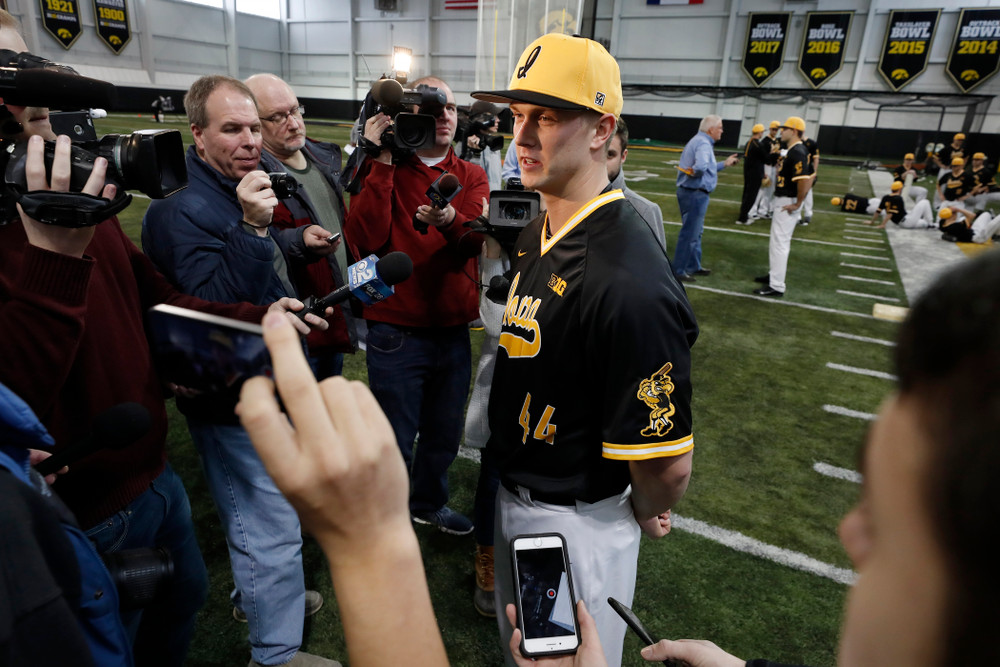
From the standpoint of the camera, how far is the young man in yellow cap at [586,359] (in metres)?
1.55

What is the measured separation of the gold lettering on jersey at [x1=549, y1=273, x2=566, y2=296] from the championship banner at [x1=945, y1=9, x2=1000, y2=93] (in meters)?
34.2

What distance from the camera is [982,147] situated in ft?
86.3

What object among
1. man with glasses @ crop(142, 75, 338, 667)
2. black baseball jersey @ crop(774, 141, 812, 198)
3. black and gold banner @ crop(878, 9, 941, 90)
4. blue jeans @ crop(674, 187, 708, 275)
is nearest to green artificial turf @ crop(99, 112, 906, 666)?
man with glasses @ crop(142, 75, 338, 667)

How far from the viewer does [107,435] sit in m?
1.24

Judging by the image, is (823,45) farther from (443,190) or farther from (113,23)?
(113,23)

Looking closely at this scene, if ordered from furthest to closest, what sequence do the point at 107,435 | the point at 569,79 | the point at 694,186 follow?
the point at 694,186 < the point at 569,79 < the point at 107,435

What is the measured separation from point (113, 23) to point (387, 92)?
116 feet

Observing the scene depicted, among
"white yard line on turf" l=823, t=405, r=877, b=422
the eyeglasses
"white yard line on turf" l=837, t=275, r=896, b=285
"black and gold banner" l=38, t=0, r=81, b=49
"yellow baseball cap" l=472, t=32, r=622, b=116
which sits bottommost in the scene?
"white yard line on turf" l=823, t=405, r=877, b=422

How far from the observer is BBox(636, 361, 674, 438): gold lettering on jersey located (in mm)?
1536

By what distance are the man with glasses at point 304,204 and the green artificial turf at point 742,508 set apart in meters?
1.16

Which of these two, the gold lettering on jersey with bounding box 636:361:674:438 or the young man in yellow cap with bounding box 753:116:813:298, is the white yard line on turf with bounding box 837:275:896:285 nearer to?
the young man in yellow cap with bounding box 753:116:813:298

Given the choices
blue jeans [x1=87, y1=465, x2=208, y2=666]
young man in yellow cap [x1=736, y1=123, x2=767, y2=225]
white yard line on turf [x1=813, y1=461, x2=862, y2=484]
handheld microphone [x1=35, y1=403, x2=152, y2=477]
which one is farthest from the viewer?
young man in yellow cap [x1=736, y1=123, x2=767, y2=225]

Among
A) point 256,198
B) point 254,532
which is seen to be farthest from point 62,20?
point 254,532

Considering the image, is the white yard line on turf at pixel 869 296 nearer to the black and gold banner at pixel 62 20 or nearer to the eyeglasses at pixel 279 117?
the eyeglasses at pixel 279 117
